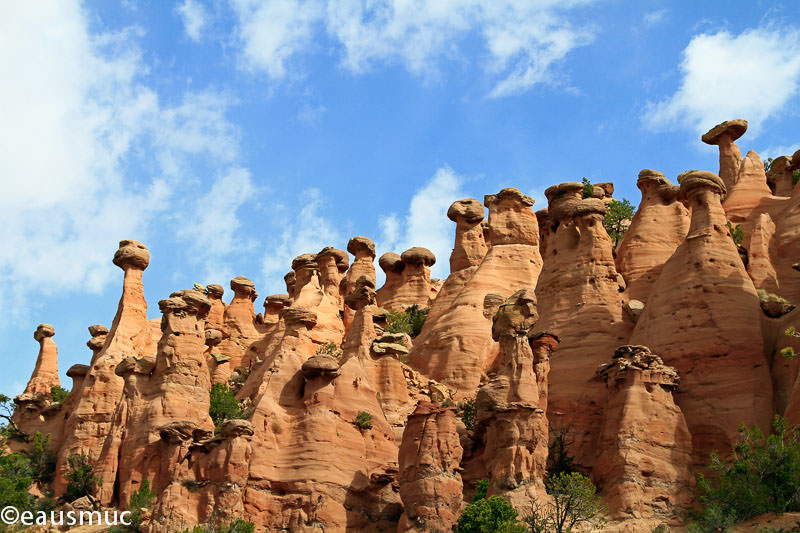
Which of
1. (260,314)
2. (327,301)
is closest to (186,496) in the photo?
(327,301)

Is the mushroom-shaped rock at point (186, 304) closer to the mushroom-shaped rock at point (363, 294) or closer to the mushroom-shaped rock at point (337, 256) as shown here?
the mushroom-shaped rock at point (363, 294)

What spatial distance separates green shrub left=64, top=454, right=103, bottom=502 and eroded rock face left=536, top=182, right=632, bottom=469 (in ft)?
56.0

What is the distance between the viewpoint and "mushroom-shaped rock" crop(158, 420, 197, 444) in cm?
3844

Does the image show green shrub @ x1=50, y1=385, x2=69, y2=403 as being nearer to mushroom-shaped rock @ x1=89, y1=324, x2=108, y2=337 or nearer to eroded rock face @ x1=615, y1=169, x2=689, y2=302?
mushroom-shaped rock @ x1=89, y1=324, x2=108, y2=337

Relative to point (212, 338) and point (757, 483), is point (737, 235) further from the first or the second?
point (212, 338)

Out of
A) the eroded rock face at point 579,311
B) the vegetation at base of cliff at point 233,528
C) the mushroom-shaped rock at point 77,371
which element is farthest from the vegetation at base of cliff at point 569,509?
the mushroom-shaped rock at point 77,371

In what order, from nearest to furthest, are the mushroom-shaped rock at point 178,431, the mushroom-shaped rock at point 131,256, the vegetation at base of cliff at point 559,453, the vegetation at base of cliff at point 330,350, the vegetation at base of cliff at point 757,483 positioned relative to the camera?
the vegetation at base of cliff at point 757,483, the vegetation at base of cliff at point 559,453, the mushroom-shaped rock at point 178,431, the vegetation at base of cliff at point 330,350, the mushroom-shaped rock at point 131,256

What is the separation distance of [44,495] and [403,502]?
16793mm

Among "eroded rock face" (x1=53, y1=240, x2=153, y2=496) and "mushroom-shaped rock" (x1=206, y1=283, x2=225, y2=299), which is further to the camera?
"mushroom-shaped rock" (x1=206, y1=283, x2=225, y2=299)

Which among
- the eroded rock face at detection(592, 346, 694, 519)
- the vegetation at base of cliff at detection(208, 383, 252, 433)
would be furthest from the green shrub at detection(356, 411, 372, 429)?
the eroded rock face at detection(592, 346, 694, 519)

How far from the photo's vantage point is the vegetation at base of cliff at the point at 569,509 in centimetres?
3192

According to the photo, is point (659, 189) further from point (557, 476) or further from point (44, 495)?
point (44, 495)

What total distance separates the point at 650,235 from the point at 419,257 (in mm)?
19498

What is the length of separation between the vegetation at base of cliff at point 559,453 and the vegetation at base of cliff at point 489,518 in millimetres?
3838
